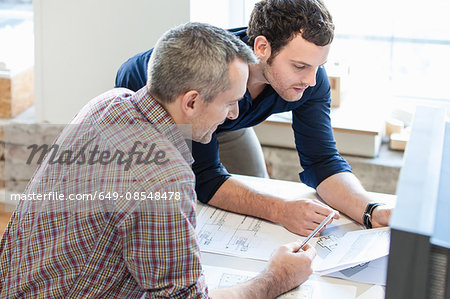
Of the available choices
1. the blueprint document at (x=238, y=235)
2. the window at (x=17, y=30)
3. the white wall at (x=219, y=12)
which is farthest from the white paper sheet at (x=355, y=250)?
the window at (x=17, y=30)

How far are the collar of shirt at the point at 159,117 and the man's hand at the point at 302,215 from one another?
1.54ft

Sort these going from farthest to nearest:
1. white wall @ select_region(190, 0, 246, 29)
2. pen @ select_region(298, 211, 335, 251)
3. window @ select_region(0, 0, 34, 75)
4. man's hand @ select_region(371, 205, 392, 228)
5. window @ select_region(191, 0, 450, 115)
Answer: window @ select_region(0, 0, 34, 75) < window @ select_region(191, 0, 450, 115) < white wall @ select_region(190, 0, 246, 29) < man's hand @ select_region(371, 205, 392, 228) < pen @ select_region(298, 211, 335, 251)

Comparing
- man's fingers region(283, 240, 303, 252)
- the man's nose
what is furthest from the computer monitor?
the man's nose

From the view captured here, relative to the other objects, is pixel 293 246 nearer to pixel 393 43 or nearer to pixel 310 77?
pixel 310 77

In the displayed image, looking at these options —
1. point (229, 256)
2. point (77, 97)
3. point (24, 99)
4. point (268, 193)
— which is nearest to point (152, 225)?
point (229, 256)

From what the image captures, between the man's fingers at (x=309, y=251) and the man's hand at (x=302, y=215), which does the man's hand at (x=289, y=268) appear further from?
the man's hand at (x=302, y=215)

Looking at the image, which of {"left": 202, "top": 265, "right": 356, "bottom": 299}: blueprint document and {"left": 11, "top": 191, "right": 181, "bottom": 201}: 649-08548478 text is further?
{"left": 202, "top": 265, "right": 356, "bottom": 299}: blueprint document

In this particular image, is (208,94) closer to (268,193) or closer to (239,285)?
(239,285)

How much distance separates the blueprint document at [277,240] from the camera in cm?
139

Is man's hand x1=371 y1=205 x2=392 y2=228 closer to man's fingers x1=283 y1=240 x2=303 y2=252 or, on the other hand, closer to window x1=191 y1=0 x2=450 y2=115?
man's fingers x1=283 y1=240 x2=303 y2=252

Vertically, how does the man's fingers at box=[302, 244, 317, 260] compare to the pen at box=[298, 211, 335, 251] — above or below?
below

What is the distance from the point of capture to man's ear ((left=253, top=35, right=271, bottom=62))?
5.51 feet

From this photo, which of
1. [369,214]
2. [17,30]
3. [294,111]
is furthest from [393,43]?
[17,30]

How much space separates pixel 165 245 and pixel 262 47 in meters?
0.78
